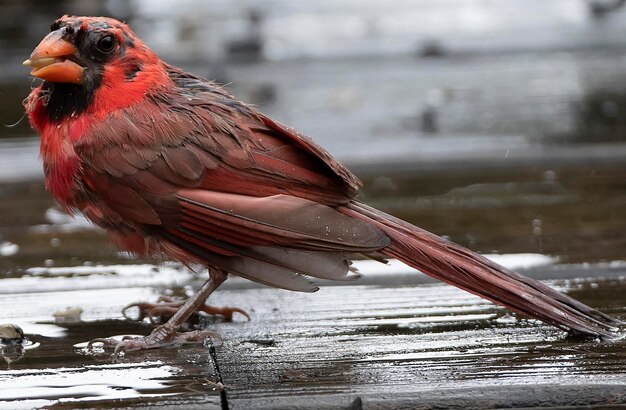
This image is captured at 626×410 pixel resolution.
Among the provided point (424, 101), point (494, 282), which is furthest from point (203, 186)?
point (424, 101)

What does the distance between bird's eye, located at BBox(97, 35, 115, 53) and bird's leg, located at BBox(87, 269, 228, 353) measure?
0.76 m

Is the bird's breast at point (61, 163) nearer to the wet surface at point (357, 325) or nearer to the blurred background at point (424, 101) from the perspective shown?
the wet surface at point (357, 325)

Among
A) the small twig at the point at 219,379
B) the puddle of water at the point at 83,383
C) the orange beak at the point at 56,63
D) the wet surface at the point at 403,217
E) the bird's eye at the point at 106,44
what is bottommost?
the puddle of water at the point at 83,383

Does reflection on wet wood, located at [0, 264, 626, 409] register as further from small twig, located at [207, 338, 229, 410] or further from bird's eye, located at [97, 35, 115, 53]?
bird's eye, located at [97, 35, 115, 53]

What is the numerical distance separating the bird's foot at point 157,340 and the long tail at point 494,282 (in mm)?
606

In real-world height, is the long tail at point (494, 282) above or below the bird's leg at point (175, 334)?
above

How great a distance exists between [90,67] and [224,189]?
1.93 feet

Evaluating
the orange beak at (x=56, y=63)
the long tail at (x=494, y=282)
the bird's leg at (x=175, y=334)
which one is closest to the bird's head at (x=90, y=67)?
the orange beak at (x=56, y=63)

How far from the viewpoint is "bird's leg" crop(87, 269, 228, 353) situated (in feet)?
9.95

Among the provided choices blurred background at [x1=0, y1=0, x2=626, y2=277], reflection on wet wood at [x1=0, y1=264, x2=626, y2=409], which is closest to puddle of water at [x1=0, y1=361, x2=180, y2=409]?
reflection on wet wood at [x1=0, y1=264, x2=626, y2=409]

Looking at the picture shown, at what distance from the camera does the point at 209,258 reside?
3.11m

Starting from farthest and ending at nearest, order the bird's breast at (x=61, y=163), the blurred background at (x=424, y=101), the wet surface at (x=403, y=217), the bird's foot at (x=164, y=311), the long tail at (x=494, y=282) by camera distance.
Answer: the blurred background at (x=424, y=101), the bird's foot at (x=164, y=311), the bird's breast at (x=61, y=163), the long tail at (x=494, y=282), the wet surface at (x=403, y=217)

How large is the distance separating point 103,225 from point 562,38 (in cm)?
628

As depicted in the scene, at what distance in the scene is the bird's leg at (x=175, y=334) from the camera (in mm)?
3031
